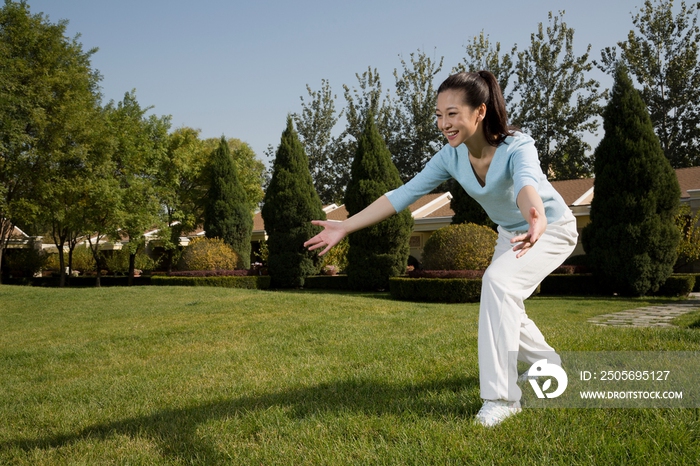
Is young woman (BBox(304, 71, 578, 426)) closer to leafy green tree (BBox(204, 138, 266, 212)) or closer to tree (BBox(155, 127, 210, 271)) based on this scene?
tree (BBox(155, 127, 210, 271))

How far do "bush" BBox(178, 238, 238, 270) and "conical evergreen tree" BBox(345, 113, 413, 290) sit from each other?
201 inches

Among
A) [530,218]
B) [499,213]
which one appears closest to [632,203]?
[499,213]

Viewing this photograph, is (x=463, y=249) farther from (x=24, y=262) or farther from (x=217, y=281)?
(x=24, y=262)

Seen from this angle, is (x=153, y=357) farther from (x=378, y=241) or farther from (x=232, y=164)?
(x=232, y=164)

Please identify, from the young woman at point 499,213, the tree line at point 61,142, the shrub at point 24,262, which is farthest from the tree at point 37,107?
the young woman at point 499,213

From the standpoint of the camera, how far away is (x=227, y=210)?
2698 centimetres

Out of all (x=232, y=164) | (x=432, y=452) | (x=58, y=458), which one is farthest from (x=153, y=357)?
(x=232, y=164)

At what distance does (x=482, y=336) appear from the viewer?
3.01 meters

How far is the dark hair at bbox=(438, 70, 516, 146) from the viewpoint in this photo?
3133 mm

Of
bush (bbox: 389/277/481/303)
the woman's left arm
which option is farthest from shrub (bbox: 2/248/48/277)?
the woman's left arm

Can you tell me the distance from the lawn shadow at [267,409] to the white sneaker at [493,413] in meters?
0.22

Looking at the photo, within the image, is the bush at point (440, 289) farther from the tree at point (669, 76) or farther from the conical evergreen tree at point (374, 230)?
the tree at point (669, 76)

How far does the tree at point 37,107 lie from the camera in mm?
20328

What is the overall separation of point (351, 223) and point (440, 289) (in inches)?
499
